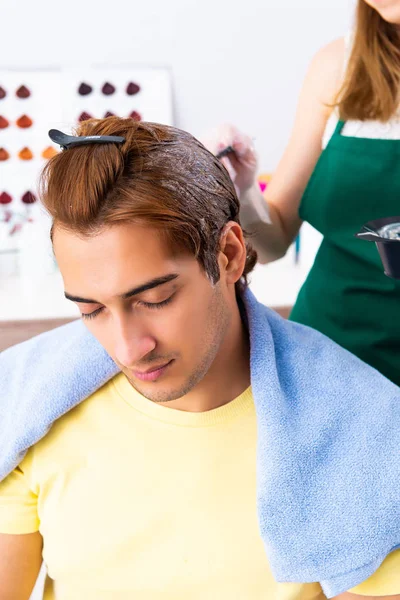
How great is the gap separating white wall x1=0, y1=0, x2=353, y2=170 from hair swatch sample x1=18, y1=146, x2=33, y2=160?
1.03ft

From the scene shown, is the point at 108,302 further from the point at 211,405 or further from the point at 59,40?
the point at 59,40

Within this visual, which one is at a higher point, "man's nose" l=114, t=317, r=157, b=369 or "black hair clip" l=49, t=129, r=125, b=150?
"black hair clip" l=49, t=129, r=125, b=150

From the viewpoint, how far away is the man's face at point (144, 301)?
3.35 ft

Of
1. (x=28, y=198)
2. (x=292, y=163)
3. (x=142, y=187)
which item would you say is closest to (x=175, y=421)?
(x=142, y=187)

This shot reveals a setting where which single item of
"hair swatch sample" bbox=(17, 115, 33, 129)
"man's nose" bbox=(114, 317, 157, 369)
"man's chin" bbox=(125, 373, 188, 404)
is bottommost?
"hair swatch sample" bbox=(17, 115, 33, 129)

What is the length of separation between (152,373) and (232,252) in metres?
0.25

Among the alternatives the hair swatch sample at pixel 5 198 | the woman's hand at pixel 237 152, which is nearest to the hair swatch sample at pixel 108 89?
the hair swatch sample at pixel 5 198

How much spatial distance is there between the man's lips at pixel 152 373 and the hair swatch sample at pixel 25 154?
191 centimetres

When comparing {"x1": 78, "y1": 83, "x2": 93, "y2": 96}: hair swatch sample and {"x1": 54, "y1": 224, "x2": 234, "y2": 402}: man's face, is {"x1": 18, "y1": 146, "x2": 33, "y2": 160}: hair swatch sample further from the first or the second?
{"x1": 54, "y1": 224, "x2": 234, "y2": 402}: man's face

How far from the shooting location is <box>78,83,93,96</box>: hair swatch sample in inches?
108

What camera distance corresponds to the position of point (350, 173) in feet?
5.08

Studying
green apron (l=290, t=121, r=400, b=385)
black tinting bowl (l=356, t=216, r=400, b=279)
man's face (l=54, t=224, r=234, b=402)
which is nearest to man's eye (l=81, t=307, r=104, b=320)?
man's face (l=54, t=224, r=234, b=402)

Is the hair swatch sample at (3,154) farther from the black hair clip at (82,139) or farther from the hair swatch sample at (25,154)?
the black hair clip at (82,139)

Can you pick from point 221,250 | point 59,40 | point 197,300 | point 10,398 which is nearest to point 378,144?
point 221,250
